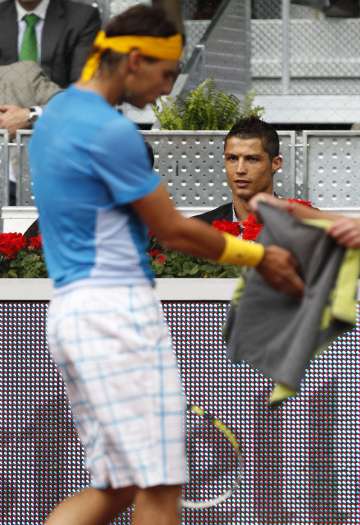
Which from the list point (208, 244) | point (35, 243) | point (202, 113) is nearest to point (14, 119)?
point (202, 113)

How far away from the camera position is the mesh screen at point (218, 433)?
15.8ft

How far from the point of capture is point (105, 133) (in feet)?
11.7

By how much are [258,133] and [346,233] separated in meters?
2.89

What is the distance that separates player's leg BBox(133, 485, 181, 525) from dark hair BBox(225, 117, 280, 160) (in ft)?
10.7

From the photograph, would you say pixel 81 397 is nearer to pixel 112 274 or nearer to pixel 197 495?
pixel 112 274

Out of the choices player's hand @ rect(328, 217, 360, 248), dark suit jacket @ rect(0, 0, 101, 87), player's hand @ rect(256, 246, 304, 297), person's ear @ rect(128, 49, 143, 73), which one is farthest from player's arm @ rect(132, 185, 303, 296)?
dark suit jacket @ rect(0, 0, 101, 87)

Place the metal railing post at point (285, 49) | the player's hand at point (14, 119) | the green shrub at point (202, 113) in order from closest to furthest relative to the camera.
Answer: the green shrub at point (202, 113)
the player's hand at point (14, 119)
the metal railing post at point (285, 49)

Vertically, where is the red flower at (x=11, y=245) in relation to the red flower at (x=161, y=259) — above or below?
above

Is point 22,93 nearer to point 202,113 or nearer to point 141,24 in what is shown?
point 202,113

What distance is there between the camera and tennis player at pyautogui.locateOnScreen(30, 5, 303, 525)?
362 centimetres

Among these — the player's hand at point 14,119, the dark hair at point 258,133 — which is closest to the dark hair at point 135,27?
the dark hair at point 258,133

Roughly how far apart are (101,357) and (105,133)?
0.63 m

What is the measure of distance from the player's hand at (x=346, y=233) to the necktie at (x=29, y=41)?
484 cm

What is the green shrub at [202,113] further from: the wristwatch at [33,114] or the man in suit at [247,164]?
the man in suit at [247,164]
